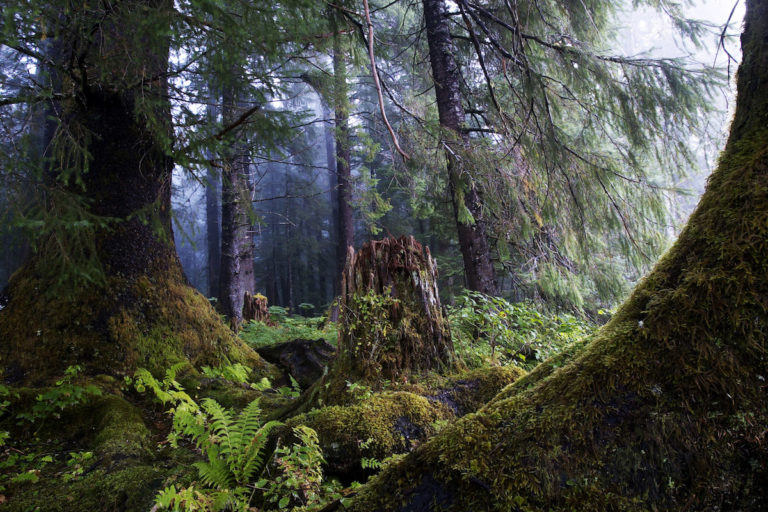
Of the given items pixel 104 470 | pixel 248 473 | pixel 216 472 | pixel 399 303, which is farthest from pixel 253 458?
pixel 399 303

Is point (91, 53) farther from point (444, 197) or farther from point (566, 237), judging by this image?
point (566, 237)

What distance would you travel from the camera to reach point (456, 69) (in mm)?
7012

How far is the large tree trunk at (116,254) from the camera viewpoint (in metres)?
4.11

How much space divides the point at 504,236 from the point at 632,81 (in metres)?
2.76

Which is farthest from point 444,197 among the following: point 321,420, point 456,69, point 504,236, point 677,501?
point 677,501

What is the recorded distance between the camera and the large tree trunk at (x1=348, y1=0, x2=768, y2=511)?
108cm

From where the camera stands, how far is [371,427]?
262cm

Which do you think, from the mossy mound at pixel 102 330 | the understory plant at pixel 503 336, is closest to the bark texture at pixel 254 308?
the mossy mound at pixel 102 330

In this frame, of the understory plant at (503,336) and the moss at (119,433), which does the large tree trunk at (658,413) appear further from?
the understory plant at (503,336)

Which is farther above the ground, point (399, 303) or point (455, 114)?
point (455, 114)

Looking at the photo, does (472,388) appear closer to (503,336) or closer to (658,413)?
(503,336)

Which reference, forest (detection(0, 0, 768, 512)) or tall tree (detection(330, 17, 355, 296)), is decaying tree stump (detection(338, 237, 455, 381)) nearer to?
forest (detection(0, 0, 768, 512))

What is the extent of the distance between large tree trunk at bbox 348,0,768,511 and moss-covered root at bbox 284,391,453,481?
4.09 ft

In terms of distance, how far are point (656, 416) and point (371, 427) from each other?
1840 mm
